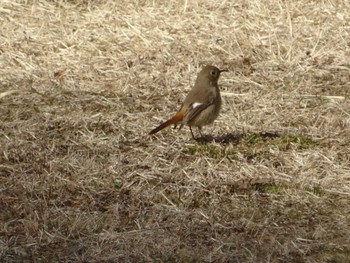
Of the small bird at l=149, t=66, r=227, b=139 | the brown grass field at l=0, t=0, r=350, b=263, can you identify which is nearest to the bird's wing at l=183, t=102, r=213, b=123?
the small bird at l=149, t=66, r=227, b=139

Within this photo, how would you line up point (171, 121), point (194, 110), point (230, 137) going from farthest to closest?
point (230, 137)
point (194, 110)
point (171, 121)

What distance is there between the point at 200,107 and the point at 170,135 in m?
0.40

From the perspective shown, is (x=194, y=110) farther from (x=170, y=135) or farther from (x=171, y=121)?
(x=170, y=135)

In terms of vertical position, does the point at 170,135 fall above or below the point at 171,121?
below

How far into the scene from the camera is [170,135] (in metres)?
7.94

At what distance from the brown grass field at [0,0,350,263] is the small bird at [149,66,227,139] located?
18cm

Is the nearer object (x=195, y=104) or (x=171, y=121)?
(x=171, y=121)

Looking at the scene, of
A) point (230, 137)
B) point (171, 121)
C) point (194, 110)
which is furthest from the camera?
point (230, 137)

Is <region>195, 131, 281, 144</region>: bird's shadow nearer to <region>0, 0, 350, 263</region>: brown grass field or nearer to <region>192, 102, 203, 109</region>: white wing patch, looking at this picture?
<region>0, 0, 350, 263</region>: brown grass field

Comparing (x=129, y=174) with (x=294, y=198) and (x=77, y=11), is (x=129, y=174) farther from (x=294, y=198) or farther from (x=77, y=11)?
(x=77, y=11)

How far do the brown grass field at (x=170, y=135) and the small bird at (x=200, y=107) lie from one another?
0.18m

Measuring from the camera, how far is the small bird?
764 cm

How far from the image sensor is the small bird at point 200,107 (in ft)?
25.1

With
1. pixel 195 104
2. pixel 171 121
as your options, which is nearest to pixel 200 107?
pixel 195 104
